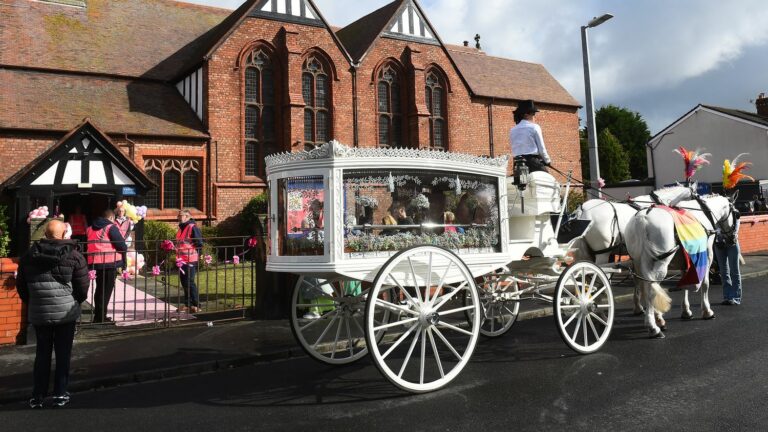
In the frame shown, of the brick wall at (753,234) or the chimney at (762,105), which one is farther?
the chimney at (762,105)

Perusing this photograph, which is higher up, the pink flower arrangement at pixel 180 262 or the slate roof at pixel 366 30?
the slate roof at pixel 366 30

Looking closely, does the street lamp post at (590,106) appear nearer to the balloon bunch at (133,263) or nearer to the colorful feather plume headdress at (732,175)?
the colorful feather plume headdress at (732,175)

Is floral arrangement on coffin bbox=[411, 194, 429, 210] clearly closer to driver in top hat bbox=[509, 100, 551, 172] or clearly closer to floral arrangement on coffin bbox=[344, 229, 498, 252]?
floral arrangement on coffin bbox=[344, 229, 498, 252]

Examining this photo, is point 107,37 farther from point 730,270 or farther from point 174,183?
point 730,270

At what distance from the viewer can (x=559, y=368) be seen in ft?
18.8

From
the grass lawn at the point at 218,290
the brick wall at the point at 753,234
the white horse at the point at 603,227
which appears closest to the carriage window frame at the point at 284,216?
the grass lawn at the point at 218,290

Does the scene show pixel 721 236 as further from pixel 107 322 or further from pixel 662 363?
→ pixel 107 322

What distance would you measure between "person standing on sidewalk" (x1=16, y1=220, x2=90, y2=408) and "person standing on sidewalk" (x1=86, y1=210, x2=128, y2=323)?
10.8 ft

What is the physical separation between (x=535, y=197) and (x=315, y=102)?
1769 centimetres

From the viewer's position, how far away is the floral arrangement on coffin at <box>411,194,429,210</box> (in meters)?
5.38

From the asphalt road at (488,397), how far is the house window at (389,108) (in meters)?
18.6

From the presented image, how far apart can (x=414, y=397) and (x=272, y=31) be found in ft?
63.9

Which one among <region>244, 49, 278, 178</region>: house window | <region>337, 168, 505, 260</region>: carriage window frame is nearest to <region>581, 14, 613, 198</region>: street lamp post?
<region>337, 168, 505, 260</region>: carriage window frame

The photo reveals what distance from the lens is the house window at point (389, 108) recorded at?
2441cm
